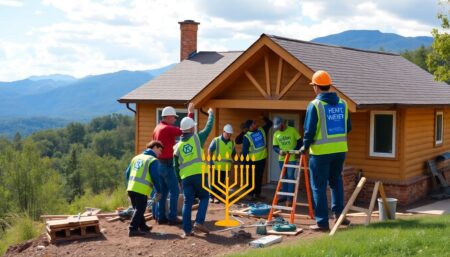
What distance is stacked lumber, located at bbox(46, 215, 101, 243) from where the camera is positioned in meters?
10.1

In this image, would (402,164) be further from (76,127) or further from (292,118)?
(76,127)

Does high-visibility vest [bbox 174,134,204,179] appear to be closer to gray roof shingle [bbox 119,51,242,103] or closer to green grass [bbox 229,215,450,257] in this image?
green grass [bbox 229,215,450,257]

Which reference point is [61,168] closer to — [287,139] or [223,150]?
[223,150]

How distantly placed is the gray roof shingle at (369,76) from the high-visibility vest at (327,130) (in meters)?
2.97

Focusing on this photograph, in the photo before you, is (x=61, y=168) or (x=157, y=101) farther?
(x=61, y=168)

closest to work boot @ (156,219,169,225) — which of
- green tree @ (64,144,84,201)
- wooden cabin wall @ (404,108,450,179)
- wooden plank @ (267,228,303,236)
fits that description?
wooden plank @ (267,228,303,236)

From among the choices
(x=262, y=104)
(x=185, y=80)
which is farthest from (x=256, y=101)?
(x=185, y=80)

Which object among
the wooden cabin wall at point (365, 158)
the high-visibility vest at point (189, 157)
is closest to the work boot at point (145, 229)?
the high-visibility vest at point (189, 157)

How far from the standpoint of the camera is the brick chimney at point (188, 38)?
875 inches

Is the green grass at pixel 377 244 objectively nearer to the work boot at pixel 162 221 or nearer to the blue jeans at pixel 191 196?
the blue jeans at pixel 191 196

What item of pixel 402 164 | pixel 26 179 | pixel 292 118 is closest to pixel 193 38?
pixel 292 118

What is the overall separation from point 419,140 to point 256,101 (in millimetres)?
4663

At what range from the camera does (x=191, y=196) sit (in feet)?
32.7

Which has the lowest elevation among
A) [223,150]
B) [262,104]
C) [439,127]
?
[223,150]
